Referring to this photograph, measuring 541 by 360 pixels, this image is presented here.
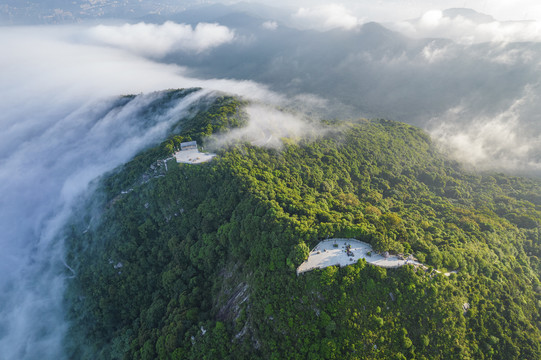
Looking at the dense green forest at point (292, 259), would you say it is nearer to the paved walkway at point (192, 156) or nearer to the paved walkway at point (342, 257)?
the paved walkway at point (342, 257)

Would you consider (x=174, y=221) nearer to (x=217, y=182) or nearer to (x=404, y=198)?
(x=217, y=182)

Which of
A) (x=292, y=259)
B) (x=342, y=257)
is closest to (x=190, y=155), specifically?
(x=292, y=259)

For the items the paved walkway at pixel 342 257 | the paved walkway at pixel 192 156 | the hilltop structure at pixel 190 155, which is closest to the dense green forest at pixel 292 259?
the paved walkway at pixel 342 257


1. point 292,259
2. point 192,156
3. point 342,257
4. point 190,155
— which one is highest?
point 292,259

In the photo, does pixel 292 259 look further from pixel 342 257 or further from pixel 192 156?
pixel 192 156

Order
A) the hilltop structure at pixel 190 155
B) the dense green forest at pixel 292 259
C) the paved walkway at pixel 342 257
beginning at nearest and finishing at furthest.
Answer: the dense green forest at pixel 292 259, the paved walkway at pixel 342 257, the hilltop structure at pixel 190 155

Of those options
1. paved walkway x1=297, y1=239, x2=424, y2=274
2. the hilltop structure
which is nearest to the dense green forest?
paved walkway x1=297, y1=239, x2=424, y2=274
